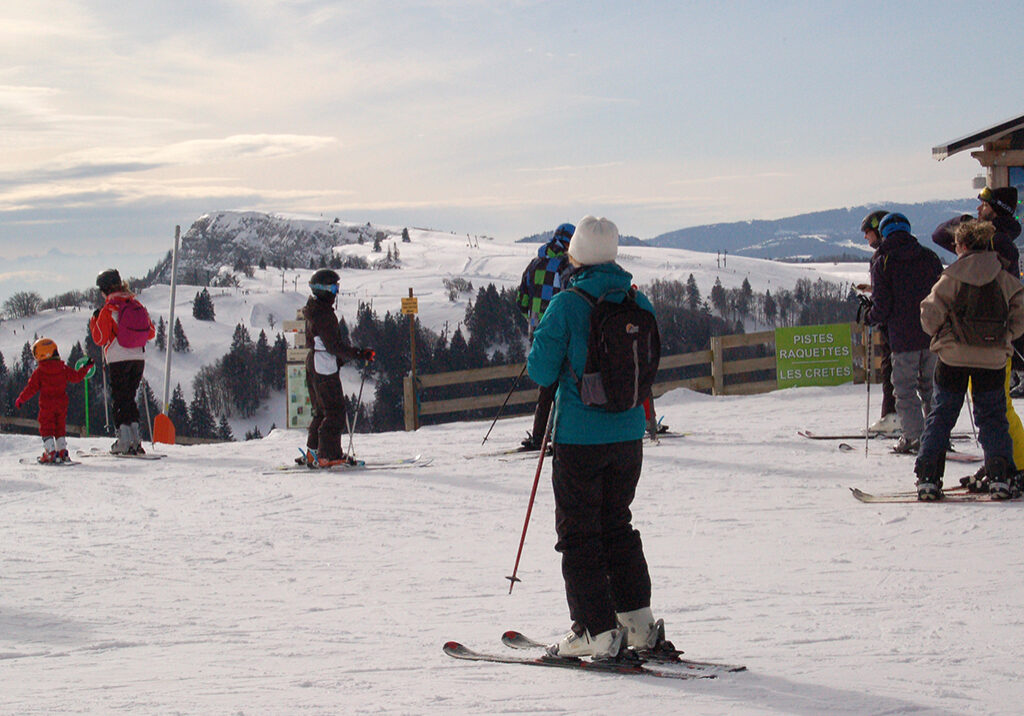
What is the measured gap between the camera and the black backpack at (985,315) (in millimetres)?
5789

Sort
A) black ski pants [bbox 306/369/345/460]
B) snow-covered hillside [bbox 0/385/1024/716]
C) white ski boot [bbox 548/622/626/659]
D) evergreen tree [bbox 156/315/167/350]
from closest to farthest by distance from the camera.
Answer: snow-covered hillside [bbox 0/385/1024/716]
white ski boot [bbox 548/622/626/659]
black ski pants [bbox 306/369/345/460]
evergreen tree [bbox 156/315/167/350]

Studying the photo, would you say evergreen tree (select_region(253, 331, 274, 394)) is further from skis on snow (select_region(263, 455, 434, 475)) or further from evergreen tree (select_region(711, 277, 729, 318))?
skis on snow (select_region(263, 455, 434, 475))

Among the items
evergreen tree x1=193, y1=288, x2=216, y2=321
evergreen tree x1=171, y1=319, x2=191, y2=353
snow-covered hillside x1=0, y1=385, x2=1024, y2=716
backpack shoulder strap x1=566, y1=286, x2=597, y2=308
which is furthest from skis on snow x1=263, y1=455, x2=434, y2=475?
evergreen tree x1=193, y1=288, x2=216, y2=321

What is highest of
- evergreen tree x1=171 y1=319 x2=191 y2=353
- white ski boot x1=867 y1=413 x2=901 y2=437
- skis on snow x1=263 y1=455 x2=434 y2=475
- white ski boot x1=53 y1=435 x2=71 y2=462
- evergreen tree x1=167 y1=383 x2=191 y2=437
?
white ski boot x1=867 y1=413 x2=901 y2=437

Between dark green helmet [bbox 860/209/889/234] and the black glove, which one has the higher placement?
dark green helmet [bbox 860/209/889/234]

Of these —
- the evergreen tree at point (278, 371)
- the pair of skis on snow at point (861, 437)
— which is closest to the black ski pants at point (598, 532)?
the pair of skis on snow at point (861, 437)

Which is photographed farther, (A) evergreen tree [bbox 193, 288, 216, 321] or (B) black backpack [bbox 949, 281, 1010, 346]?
(A) evergreen tree [bbox 193, 288, 216, 321]

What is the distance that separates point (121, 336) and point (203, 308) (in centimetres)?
10882

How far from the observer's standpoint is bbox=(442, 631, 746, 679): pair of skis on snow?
338 centimetres

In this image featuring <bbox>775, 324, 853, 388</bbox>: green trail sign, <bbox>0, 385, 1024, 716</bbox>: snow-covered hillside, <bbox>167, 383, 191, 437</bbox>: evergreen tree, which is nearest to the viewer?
<bbox>0, 385, 1024, 716</bbox>: snow-covered hillside

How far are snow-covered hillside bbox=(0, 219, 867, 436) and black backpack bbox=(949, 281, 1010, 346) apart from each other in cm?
8523

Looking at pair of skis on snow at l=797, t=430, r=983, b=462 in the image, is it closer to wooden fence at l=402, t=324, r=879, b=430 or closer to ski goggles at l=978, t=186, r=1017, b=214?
ski goggles at l=978, t=186, r=1017, b=214

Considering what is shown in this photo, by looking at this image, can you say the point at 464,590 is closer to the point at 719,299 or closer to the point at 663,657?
the point at 663,657

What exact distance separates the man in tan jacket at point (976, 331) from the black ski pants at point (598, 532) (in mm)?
3084
